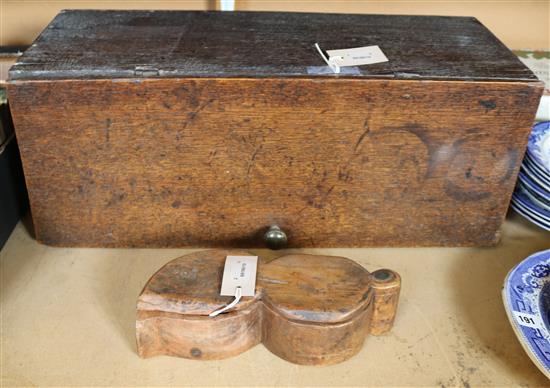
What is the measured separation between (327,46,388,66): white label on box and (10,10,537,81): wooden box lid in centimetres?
2

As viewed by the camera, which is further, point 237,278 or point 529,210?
point 529,210

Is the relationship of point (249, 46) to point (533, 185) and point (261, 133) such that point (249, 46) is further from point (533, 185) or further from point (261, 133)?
point (533, 185)

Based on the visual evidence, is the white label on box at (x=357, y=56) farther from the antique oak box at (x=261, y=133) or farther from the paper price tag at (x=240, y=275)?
the paper price tag at (x=240, y=275)

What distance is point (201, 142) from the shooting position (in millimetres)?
1058

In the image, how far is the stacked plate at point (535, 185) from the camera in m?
1.17

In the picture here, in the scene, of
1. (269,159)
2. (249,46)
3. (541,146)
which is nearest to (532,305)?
(541,146)

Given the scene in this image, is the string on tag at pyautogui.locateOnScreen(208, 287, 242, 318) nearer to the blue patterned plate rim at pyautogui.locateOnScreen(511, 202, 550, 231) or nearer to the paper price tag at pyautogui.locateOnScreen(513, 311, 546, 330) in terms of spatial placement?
the paper price tag at pyautogui.locateOnScreen(513, 311, 546, 330)

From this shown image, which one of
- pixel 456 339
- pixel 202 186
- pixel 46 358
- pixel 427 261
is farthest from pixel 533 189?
pixel 46 358

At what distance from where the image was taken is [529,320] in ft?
3.17

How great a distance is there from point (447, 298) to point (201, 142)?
0.50 meters

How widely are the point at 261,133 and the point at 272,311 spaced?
0.96 feet

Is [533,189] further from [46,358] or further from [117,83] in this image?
[46,358]

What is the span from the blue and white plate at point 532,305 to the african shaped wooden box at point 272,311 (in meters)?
0.18

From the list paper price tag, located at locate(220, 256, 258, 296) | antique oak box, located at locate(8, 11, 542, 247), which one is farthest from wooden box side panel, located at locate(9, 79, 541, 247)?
paper price tag, located at locate(220, 256, 258, 296)
